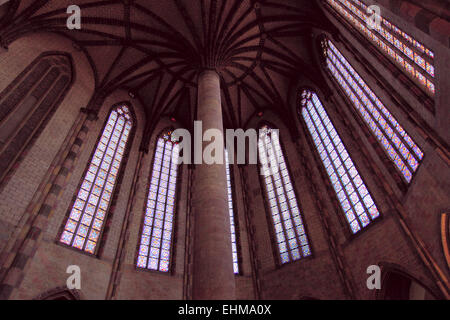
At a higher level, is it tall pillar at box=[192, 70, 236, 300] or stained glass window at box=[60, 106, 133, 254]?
stained glass window at box=[60, 106, 133, 254]

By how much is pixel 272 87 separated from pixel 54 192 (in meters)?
11.4

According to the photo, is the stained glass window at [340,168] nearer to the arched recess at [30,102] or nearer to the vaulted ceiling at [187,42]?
the vaulted ceiling at [187,42]

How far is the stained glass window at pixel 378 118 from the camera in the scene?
9639mm

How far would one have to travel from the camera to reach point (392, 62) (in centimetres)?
962

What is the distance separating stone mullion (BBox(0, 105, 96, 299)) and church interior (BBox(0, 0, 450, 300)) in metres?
0.04

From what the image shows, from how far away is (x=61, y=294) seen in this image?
32.2ft

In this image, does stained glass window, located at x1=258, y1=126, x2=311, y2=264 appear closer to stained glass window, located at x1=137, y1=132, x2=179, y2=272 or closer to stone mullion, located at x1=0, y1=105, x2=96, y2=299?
stained glass window, located at x1=137, y1=132, x2=179, y2=272

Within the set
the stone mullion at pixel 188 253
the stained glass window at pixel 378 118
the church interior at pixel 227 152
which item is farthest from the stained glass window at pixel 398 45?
the stone mullion at pixel 188 253

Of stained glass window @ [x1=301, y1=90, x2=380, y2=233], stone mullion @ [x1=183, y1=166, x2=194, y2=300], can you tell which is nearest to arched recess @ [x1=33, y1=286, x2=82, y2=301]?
stone mullion @ [x1=183, y1=166, x2=194, y2=300]

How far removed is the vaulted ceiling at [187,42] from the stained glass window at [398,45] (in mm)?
2240

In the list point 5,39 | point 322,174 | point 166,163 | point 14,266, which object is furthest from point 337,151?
point 5,39

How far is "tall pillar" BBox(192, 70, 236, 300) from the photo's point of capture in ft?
22.1
